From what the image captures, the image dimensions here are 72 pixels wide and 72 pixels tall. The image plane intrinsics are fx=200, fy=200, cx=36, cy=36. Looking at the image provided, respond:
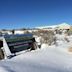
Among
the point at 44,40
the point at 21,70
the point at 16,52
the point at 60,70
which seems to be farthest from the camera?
the point at 44,40

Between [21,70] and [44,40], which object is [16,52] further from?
[44,40]

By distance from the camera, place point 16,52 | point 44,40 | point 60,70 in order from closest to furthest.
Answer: point 60,70
point 16,52
point 44,40

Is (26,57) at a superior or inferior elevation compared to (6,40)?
inferior

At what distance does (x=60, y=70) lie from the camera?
885 centimetres

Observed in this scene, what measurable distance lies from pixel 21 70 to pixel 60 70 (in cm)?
181

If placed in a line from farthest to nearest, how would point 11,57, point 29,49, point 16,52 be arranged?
point 29,49 → point 16,52 → point 11,57

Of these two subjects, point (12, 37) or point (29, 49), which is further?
point (29, 49)

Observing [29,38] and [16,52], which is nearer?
[16,52]

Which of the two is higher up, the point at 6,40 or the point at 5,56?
the point at 6,40

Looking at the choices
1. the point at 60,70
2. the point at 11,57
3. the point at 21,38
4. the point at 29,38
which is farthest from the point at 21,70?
the point at 29,38

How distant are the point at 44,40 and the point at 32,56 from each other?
11.3 metres

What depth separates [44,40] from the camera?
2338cm

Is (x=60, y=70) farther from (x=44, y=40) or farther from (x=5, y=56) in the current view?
(x=44, y=40)

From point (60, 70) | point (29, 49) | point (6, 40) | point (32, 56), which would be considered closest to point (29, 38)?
point (29, 49)
